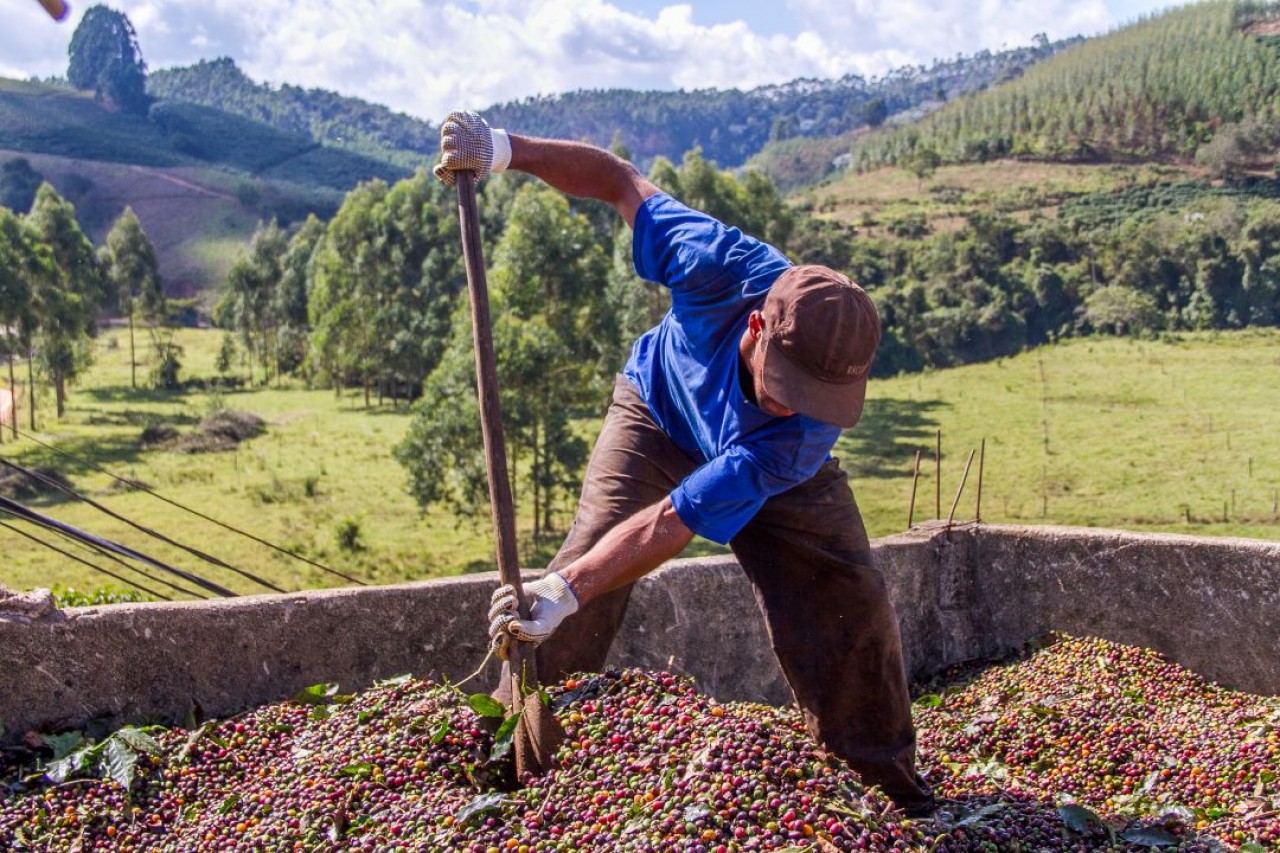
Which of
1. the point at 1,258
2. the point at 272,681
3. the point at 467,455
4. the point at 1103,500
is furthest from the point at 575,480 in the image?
the point at 272,681

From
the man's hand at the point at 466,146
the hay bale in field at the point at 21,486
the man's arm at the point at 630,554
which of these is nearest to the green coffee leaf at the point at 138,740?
the man's arm at the point at 630,554

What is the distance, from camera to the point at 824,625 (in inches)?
122

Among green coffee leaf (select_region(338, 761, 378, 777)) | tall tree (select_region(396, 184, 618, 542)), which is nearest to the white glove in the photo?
green coffee leaf (select_region(338, 761, 378, 777))

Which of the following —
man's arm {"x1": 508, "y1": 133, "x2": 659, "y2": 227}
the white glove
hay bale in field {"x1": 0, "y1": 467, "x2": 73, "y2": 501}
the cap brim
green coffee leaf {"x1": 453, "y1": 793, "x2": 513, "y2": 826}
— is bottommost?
hay bale in field {"x1": 0, "y1": 467, "x2": 73, "y2": 501}

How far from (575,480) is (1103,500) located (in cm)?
903

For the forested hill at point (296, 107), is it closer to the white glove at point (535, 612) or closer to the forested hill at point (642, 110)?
the forested hill at point (642, 110)

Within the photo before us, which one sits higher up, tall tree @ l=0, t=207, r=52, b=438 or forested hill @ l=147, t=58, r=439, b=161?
forested hill @ l=147, t=58, r=439, b=161

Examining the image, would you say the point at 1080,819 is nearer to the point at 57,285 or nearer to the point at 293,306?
the point at 57,285

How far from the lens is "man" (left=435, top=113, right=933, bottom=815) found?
2.66 m

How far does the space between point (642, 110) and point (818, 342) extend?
17861 cm

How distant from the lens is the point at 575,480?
59.1 ft

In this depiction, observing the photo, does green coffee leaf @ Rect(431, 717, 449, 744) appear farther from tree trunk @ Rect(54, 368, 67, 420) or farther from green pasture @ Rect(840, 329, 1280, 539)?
tree trunk @ Rect(54, 368, 67, 420)

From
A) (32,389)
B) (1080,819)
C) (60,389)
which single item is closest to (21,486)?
(32,389)

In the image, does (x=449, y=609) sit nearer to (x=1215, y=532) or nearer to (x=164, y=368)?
(x=1215, y=532)
